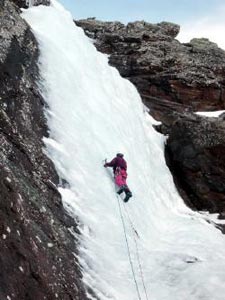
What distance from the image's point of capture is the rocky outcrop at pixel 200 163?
21578 millimetres

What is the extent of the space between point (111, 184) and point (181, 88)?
13.4 m

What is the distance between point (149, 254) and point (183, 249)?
1.38 meters

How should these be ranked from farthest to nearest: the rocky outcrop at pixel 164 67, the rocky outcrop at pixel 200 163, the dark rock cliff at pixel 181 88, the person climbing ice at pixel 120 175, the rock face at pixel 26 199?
1. the rocky outcrop at pixel 164 67
2. the dark rock cliff at pixel 181 88
3. the rocky outcrop at pixel 200 163
4. the person climbing ice at pixel 120 175
5. the rock face at pixel 26 199

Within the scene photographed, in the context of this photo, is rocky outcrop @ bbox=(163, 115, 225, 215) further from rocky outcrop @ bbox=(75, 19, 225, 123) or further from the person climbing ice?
the person climbing ice

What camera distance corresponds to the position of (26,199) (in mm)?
8703

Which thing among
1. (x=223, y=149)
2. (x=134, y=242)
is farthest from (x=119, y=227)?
(x=223, y=149)

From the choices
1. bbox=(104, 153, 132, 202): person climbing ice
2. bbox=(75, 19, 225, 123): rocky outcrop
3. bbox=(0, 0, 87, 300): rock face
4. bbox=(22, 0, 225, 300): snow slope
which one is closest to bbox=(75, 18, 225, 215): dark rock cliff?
bbox=(75, 19, 225, 123): rocky outcrop

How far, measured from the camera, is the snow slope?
35.7 feet

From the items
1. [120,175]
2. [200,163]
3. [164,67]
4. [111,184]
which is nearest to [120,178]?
[120,175]

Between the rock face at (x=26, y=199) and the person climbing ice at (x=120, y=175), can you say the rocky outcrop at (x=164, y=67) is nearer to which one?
the person climbing ice at (x=120, y=175)

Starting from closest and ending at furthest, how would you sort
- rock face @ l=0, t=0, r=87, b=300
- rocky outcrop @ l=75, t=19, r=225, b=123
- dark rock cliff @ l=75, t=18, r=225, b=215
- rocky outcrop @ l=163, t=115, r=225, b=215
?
rock face @ l=0, t=0, r=87, b=300 → rocky outcrop @ l=163, t=115, r=225, b=215 → dark rock cliff @ l=75, t=18, r=225, b=215 → rocky outcrop @ l=75, t=19, r=225, b=123

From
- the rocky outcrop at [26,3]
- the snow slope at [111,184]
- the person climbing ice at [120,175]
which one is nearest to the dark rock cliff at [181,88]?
the snow slope at [111,184]

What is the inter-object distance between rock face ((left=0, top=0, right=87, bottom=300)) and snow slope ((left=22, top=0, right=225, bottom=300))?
0.69 metres

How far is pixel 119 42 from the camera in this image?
28.9 m
